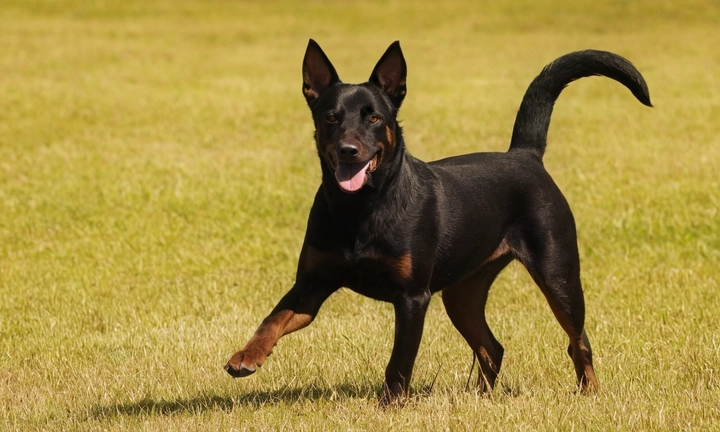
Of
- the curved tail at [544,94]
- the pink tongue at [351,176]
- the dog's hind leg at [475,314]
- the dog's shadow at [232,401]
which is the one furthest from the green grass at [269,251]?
the curved tail at [544,94]

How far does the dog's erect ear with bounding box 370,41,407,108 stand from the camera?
583 cm

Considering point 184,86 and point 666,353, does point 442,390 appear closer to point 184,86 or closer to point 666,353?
point 666,353

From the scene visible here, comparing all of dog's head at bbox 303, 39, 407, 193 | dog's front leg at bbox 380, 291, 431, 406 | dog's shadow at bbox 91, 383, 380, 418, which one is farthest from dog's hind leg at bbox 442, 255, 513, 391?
dog's head at bbox 303, 39, 407, 193

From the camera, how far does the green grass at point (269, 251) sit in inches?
232

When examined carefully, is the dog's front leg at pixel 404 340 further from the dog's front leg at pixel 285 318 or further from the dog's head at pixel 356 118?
the dog's head at pixel 356 118

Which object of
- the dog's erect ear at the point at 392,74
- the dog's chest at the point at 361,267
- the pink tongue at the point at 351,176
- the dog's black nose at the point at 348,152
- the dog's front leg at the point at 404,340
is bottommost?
the dog's front leg at the point at 404,340

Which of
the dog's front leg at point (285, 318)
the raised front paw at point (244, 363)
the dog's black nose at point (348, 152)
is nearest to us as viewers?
the raised front paw at point (244, 363)

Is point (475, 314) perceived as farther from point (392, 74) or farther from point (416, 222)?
point (392, 74)

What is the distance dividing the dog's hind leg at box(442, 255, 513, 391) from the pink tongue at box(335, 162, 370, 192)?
1341 mm

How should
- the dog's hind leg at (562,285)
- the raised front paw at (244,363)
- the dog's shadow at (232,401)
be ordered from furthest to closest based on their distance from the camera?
the dog's hind leg at (562,285) → the dog's shadow at (232,401) → the raised front paw at (244,363)

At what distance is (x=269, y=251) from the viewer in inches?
425

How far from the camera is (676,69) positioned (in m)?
26.0

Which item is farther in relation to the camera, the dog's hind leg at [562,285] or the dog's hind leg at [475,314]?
the dog's hind leg at [475,314]

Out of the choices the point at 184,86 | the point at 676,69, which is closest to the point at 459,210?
the point at 184,86
